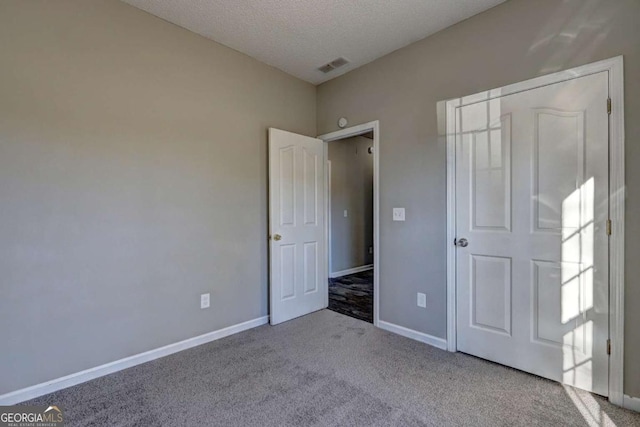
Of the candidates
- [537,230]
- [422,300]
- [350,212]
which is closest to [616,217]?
[537,230]

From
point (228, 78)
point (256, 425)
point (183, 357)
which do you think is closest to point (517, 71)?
point (228, 78)

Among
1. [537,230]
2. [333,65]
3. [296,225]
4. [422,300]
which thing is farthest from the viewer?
[296,225]

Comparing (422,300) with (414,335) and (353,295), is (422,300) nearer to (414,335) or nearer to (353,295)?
(414,335)

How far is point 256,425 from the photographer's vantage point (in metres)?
1.65

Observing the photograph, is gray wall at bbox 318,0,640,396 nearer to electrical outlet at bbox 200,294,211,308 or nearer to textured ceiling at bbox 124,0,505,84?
textured ceiling at bbox 124,0,505,84

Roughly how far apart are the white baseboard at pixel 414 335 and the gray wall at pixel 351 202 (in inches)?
90.9

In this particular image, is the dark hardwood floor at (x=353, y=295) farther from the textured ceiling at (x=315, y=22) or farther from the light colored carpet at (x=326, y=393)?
the textured ceiling at (x=315, y=22)

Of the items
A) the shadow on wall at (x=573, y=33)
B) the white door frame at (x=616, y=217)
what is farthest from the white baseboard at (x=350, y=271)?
the shadow on wall at (x=573, y=33)

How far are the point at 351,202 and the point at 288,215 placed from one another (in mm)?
2573

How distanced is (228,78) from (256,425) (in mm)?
2790

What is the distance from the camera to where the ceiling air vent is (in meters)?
3.08

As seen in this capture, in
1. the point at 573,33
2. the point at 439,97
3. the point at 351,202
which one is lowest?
the point at 351,202

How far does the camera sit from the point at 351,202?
5656 mm

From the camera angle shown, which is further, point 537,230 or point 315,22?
point 315,22
